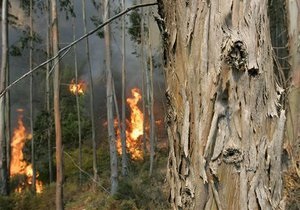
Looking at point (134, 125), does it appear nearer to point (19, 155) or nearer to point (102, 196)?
point (19, 155)

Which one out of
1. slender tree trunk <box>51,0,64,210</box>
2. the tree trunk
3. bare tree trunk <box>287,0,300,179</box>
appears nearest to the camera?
the tree trunk

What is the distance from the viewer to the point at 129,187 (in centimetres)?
1387

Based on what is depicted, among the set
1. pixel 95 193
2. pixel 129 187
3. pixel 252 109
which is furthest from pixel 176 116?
pixel 95 193

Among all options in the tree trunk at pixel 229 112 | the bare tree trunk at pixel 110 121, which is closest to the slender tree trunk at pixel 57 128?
the bare tree trunk at pixel 110 121

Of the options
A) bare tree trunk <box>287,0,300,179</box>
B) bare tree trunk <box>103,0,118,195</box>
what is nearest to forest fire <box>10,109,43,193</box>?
bare tree trunk <box>103,0,118,195</box>

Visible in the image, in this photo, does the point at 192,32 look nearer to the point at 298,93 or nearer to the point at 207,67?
the point at 207,67

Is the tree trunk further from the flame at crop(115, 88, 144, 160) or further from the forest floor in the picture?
the flame at crop(115, 88, 144, 160)

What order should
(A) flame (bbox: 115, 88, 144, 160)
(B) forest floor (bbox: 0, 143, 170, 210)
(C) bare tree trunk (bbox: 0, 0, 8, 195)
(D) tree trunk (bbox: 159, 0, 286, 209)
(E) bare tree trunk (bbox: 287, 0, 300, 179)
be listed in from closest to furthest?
(D) tree trunk (bbox: 159, 0, 286, 209) < (E) bare tree trunk (bbox: 287, 0, 300, 179) < (B) forest floor (bbox: 0, 143, 170, 210) < (C) bare tree trunk (bbox: 0, 0, 8, 195) < (A) flame (bbox: 115, 88, 144, 160)

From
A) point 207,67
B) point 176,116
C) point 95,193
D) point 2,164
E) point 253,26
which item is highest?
point 253,26

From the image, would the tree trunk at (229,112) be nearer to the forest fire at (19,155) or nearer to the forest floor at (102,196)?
the forest floor at (102,196)

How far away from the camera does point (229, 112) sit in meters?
1.22

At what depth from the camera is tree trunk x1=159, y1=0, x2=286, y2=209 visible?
120 centimetres

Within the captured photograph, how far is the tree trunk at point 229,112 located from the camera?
1.20 metres

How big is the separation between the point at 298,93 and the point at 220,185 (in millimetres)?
3172
